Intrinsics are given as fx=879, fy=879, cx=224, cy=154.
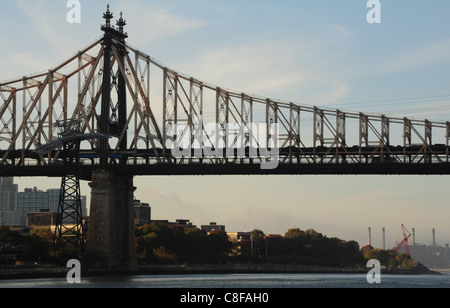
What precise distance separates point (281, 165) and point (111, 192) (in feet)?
87.5

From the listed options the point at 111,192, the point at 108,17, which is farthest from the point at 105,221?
the point at 108,17

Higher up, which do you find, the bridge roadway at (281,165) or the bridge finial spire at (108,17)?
the bridge finial spire at (108,17)

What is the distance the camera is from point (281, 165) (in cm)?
13112

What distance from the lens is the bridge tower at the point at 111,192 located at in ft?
442

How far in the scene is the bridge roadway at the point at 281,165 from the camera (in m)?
130

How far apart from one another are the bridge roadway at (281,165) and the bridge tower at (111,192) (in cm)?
247

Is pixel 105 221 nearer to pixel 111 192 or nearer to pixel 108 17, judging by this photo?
pixel 111 192

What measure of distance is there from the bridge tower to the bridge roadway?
2.47 metres

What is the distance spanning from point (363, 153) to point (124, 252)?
137 feet

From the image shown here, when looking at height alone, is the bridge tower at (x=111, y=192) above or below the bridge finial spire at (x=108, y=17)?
below

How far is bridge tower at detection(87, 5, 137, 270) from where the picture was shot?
442ft

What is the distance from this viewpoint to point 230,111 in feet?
459
